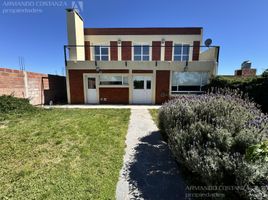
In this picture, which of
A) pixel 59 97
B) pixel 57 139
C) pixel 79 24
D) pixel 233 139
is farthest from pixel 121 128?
pixel 79 24

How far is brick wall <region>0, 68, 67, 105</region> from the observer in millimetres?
8500

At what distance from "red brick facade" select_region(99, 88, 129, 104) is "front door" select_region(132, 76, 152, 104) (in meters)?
0.72

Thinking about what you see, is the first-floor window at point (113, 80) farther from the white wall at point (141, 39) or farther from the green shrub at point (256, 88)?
the green shrub at point (256, 88)

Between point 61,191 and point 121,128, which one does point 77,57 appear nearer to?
point 121,128

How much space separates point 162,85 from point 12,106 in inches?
380

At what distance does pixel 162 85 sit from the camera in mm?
11656

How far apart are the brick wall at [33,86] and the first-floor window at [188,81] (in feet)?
33.7

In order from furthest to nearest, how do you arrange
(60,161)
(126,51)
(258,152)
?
(126,51) → (60,161) → (258,152)

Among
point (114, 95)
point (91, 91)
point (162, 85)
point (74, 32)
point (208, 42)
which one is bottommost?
point (114, 95)

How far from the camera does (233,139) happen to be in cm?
243

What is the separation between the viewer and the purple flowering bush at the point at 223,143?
1781 millimetres

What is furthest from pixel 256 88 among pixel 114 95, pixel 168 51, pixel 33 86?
pixel 33 86

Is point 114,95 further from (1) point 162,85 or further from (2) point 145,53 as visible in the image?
(2) point 145,53

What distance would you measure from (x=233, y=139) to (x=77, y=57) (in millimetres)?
12843
